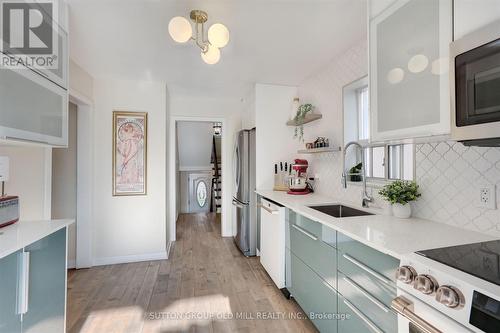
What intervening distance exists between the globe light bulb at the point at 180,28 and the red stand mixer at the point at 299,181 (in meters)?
1.91

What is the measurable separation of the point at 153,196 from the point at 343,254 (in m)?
2.60

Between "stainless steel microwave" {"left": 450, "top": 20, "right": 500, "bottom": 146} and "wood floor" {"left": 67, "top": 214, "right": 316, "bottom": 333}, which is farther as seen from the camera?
"wood floor" {"left": 67, "top": 214, "right": 316, "bottom": 333}

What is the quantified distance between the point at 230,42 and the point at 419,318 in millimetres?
2231

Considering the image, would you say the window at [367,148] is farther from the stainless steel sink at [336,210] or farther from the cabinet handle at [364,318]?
the cabinet handle at [364,318]

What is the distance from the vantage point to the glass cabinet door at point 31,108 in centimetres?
121

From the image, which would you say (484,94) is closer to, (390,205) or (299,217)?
(390,205)

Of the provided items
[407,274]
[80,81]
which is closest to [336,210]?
[407,274]

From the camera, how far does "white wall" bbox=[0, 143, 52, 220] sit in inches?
66.5

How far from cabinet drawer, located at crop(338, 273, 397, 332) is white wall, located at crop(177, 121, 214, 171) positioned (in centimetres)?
418

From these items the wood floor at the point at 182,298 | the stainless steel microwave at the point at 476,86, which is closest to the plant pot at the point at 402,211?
the stainless steel microwave at the point at 476,86

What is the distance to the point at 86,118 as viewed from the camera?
9.43ft

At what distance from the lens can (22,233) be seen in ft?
4.20

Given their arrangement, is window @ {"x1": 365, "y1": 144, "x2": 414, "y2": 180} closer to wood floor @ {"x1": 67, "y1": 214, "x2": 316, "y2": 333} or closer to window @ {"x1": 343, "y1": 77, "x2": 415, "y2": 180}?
window @ {"x1": 343, "y1": 77, "x2": 415, "y2": 180}

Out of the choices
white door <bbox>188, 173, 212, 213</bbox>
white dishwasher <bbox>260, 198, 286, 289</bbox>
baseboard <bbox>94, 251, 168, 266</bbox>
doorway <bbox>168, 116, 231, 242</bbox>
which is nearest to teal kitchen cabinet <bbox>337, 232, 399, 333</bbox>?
white dishwasher <bbox>260, 198, 286, 289</bbox>
